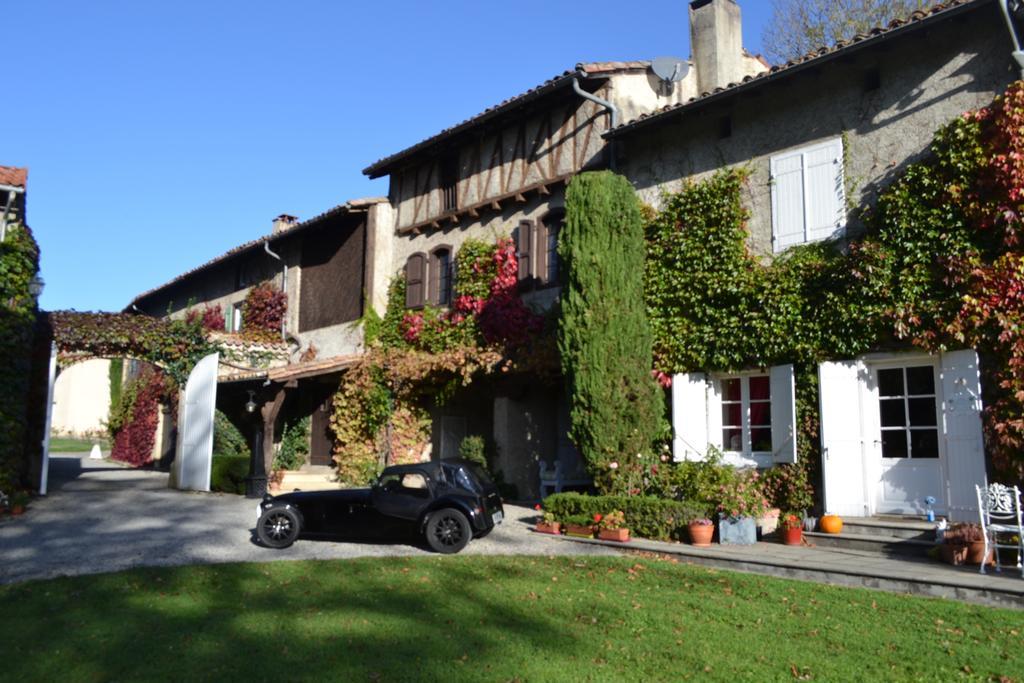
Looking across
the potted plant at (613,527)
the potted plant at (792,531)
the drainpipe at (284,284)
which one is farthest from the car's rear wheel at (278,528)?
the drainpipe at (284,284)

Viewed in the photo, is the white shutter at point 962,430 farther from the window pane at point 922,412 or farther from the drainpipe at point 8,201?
the drainpipe at point 8,201

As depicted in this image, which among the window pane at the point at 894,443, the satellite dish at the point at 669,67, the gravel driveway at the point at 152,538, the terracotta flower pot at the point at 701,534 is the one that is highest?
the satellite dish at the point at 669,67

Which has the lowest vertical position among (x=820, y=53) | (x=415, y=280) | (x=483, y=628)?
(x=483, y=628)

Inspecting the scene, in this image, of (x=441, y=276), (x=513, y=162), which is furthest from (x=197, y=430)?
(x=513, y=162)

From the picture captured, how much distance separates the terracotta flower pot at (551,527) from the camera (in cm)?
1119

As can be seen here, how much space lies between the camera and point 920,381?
33.4 ft

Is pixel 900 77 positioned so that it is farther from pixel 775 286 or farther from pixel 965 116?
pixel 775 286

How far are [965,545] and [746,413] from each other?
3832mm

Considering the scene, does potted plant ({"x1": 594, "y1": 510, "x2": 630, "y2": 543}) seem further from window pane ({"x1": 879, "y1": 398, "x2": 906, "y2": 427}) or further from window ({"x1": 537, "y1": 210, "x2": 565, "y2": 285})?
window ({"x1": 537, "y1": 210, "x2": 565, "y2": 285})

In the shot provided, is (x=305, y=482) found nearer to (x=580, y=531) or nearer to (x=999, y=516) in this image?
(x=580, y=531)

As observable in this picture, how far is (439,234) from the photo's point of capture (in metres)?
17.2

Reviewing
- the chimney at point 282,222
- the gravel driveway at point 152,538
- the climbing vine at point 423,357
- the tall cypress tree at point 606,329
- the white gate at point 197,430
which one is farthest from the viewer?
the chimney at point 282,222

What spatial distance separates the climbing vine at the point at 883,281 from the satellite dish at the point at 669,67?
110 inches

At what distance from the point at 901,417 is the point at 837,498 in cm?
129
